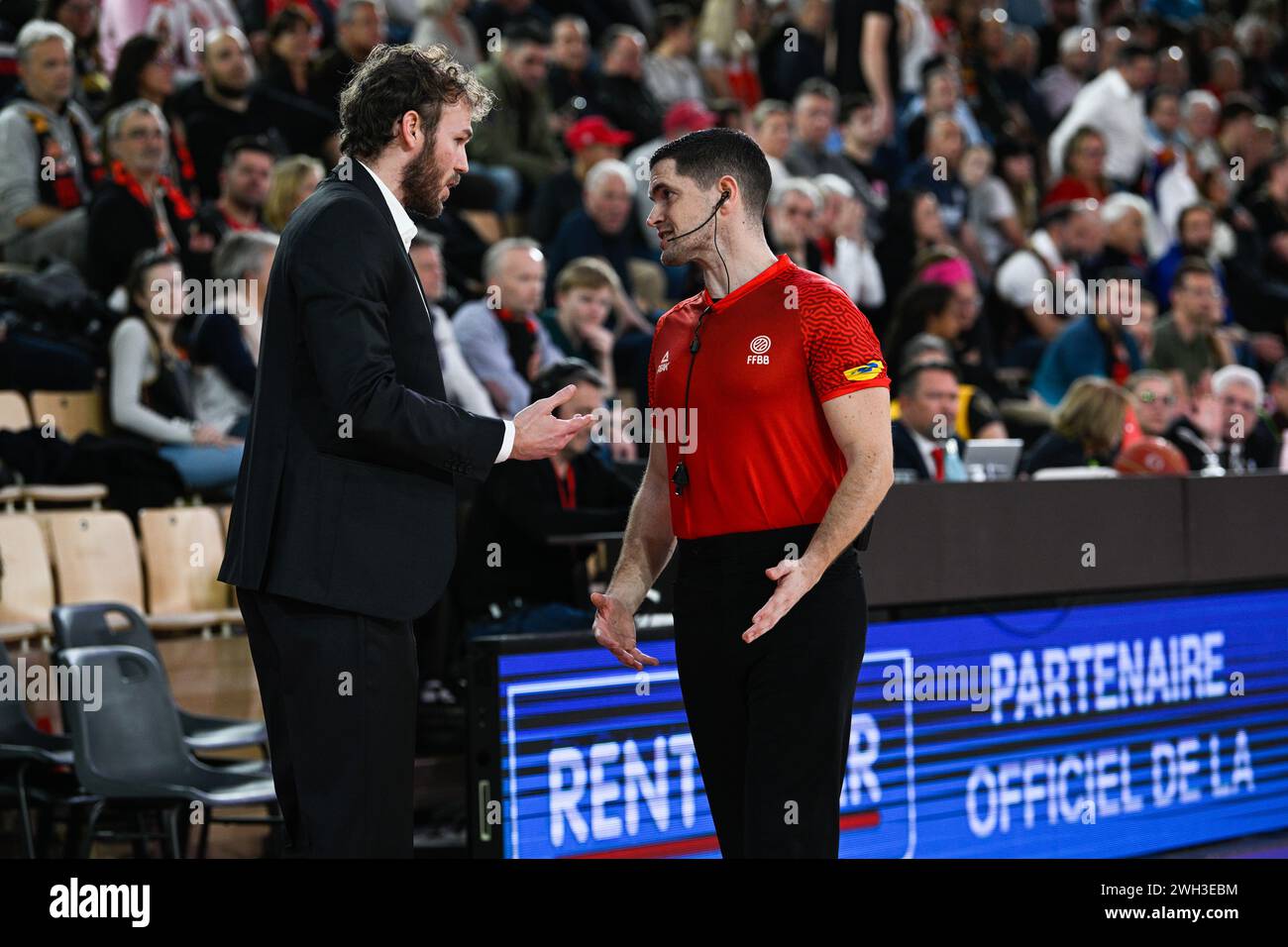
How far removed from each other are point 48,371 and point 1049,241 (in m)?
6.79

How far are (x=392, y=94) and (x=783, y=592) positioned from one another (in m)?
1.14

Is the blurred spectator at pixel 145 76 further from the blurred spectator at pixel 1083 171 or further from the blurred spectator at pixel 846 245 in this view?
the blurred spectator at pixel 1083 171

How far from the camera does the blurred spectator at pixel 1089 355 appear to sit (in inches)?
379

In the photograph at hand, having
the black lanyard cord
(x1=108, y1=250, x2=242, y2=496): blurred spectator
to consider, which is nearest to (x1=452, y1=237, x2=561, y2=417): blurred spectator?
(x1=108, y1=250, x2=242, y2=496): blurred spectator

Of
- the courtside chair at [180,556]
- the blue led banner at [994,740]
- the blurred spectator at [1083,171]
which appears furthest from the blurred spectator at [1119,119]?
the courtside chair at [180,556]

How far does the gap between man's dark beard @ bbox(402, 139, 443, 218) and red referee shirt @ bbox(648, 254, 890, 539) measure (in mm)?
631

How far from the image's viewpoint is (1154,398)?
7980mm

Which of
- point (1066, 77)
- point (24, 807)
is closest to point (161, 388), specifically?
point (24, 807)

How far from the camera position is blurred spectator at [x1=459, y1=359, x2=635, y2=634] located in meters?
5.88

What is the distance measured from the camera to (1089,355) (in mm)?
9656

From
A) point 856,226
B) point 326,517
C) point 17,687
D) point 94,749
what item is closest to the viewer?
point 326,517

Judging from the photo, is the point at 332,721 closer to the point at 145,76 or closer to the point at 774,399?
the point at 774,399
